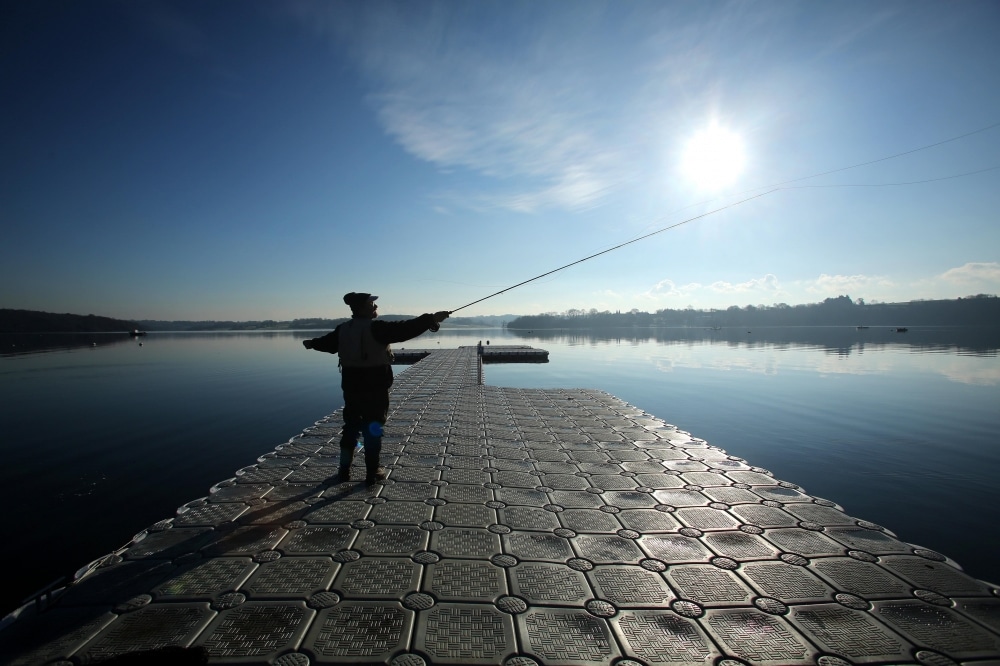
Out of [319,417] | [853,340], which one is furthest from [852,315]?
[319,417]

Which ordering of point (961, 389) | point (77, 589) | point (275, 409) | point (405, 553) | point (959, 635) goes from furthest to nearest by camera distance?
point (961, 389), point (275, 409), point (405, 553), point (77, 589), point (959, 635)

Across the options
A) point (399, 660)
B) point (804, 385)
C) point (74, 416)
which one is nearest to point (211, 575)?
point (399, 660)

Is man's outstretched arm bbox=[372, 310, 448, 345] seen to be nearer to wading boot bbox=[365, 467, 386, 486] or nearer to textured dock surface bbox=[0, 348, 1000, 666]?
wading boot bbox=[365, 467, 386, 486]

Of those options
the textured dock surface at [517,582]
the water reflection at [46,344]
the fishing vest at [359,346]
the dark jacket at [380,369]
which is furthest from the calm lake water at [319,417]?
the water reflection at [46,344]

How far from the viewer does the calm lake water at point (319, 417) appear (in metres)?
6.97

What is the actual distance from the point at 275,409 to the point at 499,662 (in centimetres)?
1644

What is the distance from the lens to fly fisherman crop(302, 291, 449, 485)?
5109mm

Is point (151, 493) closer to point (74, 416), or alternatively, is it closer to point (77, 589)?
point (77, 589)

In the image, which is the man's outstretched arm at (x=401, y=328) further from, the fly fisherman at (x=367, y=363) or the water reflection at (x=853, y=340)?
the water reflection at (x=853, y=340)

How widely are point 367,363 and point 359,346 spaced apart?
238 millimetres

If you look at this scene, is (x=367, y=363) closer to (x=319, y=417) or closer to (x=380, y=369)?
(x=380, y=369)

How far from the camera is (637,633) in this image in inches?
107

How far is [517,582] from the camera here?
10.7 ft

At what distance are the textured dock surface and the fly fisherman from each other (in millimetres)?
680
